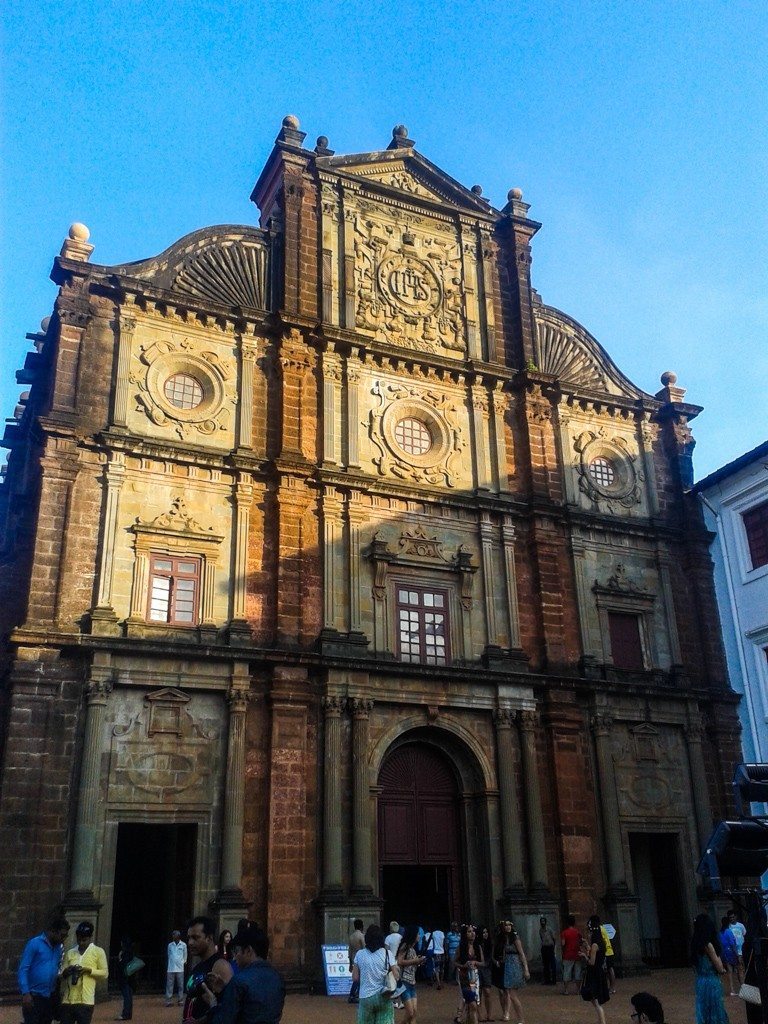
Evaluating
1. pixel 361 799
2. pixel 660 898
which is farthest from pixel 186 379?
pixel 660 898

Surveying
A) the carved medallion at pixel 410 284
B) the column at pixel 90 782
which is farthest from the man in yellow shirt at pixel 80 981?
the carved medallion at pixel 410 284

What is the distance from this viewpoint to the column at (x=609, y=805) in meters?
Result: 23.2

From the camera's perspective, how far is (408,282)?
27.8 meters

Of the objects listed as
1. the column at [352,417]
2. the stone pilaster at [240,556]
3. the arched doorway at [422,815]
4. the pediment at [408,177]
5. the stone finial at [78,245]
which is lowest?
the arched doorway at [422,815]

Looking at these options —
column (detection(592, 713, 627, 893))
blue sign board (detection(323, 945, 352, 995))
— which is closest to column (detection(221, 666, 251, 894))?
blue sign board (detection(323, 945, 352, 995))

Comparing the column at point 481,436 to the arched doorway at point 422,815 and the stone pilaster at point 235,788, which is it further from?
the stone pilaster at point 235,788

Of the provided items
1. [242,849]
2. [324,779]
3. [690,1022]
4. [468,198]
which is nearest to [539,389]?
[468,198]

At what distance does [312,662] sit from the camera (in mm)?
21547

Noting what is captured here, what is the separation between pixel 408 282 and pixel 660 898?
18.4 meters

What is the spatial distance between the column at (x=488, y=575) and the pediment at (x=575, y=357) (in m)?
6.26

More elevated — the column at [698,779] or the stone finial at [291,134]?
the stone finial at [291,134]

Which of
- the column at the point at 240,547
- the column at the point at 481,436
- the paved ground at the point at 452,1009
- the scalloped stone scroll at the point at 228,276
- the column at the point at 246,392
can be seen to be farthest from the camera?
the column at the point at 481,436

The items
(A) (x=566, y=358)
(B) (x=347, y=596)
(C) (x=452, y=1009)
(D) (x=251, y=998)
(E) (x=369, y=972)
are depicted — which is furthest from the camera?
(A) (x=566, y=358)

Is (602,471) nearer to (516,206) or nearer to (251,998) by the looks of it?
(516,206)
